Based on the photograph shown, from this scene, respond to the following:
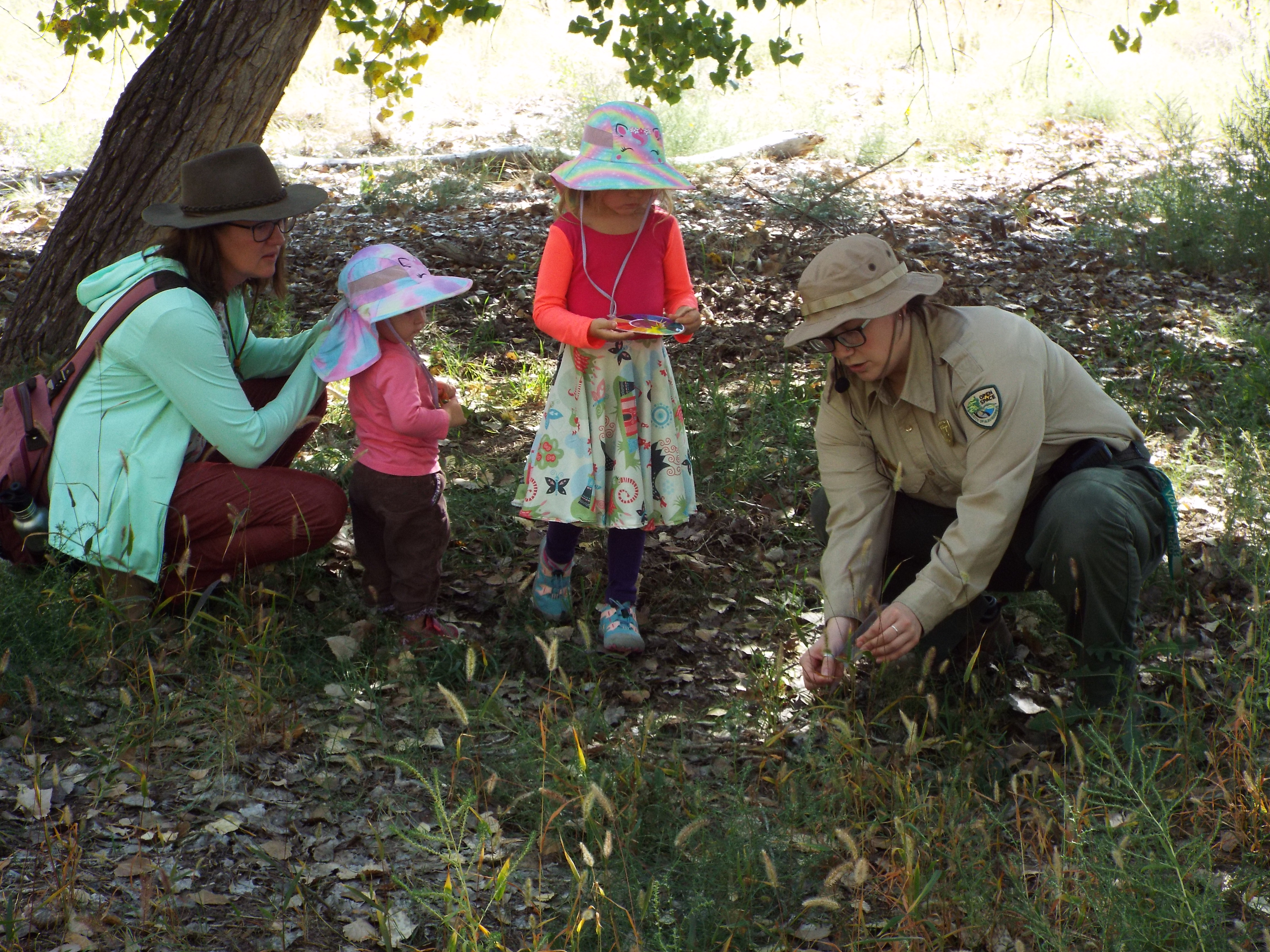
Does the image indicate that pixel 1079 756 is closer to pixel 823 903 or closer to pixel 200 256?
pixel 823 903

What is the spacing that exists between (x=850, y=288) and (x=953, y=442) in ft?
1.85

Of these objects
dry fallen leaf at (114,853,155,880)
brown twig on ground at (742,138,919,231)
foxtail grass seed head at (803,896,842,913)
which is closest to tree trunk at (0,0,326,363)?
dry fallen leaf at (114,853,155,880)

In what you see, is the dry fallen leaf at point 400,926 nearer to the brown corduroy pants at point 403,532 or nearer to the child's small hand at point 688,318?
the brown corduroy pants at point 403,532

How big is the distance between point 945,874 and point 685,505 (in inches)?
62.7

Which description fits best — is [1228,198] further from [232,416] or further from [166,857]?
[166,857]

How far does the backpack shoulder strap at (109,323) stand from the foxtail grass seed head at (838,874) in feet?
8.27

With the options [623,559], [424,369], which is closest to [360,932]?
[623,559]

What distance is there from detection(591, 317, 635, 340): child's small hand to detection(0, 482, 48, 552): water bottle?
5.93ft

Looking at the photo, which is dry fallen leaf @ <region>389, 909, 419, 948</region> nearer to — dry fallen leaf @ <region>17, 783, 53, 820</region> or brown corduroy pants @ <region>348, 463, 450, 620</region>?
dry fallen leaf @ <region>17, 783, 53, 820</region>

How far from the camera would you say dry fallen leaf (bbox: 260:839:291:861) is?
98.2 inches

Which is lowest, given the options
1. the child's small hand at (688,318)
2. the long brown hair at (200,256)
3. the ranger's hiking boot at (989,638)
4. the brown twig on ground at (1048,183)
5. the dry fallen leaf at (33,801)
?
the ranger's hiking boot at (989,638)

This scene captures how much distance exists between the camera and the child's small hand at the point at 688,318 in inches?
136

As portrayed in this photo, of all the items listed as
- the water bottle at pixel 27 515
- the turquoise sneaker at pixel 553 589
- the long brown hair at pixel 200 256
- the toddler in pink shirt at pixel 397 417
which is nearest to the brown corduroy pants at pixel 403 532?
the toddler in pink shirt at pixel 397 417

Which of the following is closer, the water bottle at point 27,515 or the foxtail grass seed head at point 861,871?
the foxtail grass seed head at point 861,871
